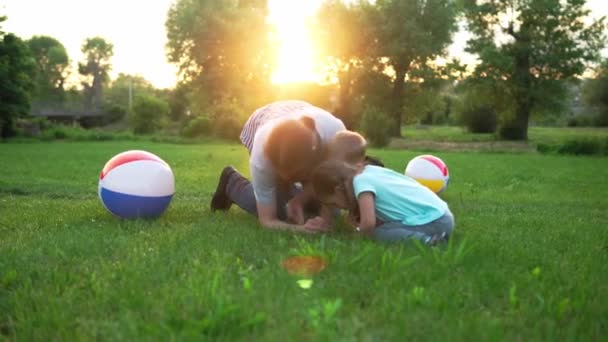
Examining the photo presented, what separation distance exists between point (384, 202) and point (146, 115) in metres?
41.2

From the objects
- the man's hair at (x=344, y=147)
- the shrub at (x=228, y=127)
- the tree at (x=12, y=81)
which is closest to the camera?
the man's hair at (x=344, y=147)

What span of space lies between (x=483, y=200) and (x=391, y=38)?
3201 centimetres

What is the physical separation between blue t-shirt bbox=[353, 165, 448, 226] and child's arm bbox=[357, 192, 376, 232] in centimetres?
9

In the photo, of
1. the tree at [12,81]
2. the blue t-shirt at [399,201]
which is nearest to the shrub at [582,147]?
the blue t-shirt at [399,201]

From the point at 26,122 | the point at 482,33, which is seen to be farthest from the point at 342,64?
the point at 26,122

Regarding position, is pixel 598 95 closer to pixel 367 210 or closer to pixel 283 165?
pixel 367 210

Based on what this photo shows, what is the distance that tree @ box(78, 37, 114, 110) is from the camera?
8300cm

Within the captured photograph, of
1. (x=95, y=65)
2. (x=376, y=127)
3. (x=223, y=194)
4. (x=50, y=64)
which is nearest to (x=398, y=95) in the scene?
(x=376, y=127)

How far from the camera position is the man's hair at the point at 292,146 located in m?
4.09

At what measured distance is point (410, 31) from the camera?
37.5 m

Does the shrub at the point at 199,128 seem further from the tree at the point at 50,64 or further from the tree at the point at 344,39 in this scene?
the tree at the point at 50,64

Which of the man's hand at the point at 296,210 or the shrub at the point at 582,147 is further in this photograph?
the shrub at the point at 582,147

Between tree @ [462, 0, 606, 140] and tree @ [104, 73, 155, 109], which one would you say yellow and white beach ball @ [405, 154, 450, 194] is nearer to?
Result: tree @ [462, 0, 606, 140]

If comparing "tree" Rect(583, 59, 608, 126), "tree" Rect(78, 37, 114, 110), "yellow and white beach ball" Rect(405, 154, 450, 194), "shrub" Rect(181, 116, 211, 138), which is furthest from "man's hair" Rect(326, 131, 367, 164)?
"tree" Rect(78, 37, 114, 110)
